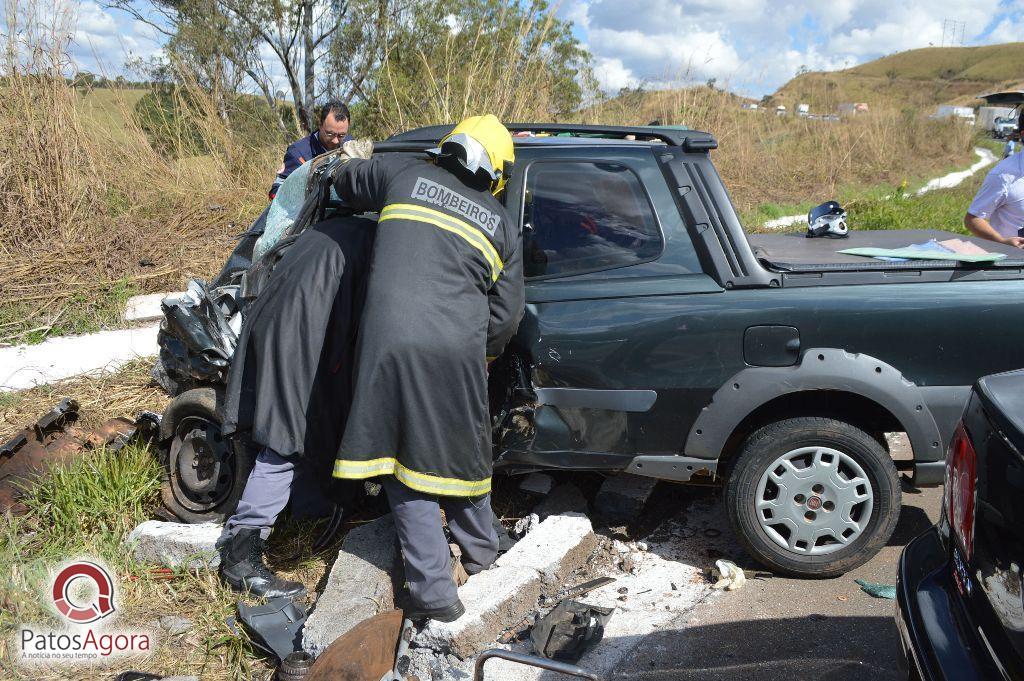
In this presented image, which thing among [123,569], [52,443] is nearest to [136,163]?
[52,443]

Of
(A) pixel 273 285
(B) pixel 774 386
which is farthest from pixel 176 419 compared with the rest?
(B) pixel 774 386

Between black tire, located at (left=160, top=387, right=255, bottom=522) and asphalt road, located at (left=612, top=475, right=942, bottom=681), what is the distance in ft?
6.43

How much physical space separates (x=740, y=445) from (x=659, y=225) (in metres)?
1.01

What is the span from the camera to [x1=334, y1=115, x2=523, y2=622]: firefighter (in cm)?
277

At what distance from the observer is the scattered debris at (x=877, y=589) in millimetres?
3235

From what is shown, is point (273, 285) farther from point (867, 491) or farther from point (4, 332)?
point (4, 332)

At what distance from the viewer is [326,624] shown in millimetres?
2830

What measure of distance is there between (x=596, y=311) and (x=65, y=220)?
5170 mm

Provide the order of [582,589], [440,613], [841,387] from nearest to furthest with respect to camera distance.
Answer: [440,613]
[841,387]
[582,589]

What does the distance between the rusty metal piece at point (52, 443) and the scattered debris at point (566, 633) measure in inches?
92.1

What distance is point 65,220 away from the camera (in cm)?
636

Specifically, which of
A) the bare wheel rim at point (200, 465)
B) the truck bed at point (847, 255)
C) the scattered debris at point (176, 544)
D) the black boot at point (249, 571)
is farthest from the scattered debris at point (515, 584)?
the truck bed at point (847, 255)

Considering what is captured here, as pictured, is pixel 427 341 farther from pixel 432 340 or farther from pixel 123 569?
pixel 123 569

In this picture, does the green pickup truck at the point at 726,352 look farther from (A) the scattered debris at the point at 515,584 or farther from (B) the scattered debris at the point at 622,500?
(B) the scattered debris at the point at 622,500
